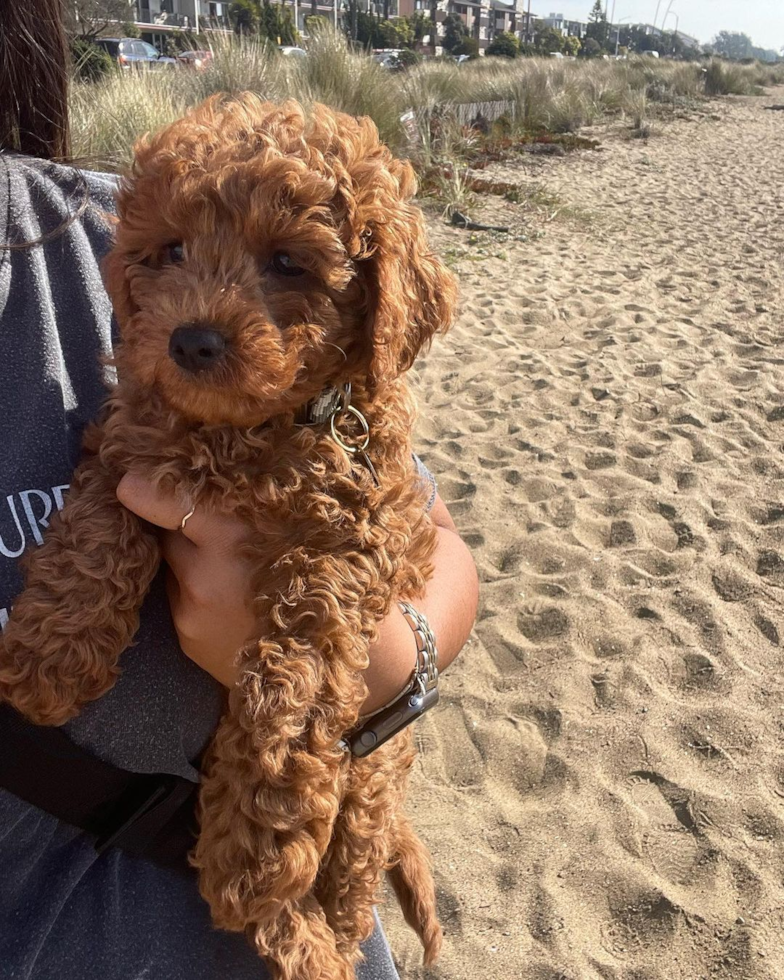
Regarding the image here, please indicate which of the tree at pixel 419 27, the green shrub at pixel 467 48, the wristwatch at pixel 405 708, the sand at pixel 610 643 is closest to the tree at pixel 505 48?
the green shrub at pixel 467 48

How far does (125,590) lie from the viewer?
1543mm

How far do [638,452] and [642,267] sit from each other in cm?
585

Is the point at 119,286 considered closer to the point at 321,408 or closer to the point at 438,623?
the point at 321,408

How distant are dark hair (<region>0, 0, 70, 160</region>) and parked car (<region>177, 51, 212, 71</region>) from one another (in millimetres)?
13276

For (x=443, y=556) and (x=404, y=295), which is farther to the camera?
(x=443, y=556)

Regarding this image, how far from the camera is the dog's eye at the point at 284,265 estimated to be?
62.6 inches

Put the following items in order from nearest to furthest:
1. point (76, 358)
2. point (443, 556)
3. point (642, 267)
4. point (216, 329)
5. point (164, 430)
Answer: point (216, 329) → point (164, 430) → point (76, 358) → point (443, 556) → point (642, 267)

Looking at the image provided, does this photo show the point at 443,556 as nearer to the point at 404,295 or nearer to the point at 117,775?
the point at 404,295

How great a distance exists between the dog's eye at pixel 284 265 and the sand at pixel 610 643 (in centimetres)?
263

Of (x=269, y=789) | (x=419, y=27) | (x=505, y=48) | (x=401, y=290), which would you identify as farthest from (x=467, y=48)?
(x=269, y=789)

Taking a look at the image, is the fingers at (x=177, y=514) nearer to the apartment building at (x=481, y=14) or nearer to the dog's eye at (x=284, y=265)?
the dog's eye at (x=284, y=265)

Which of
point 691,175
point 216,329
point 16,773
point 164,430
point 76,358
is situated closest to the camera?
point 16,773

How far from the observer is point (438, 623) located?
195cm

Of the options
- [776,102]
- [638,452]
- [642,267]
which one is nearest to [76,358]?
[638,452]
